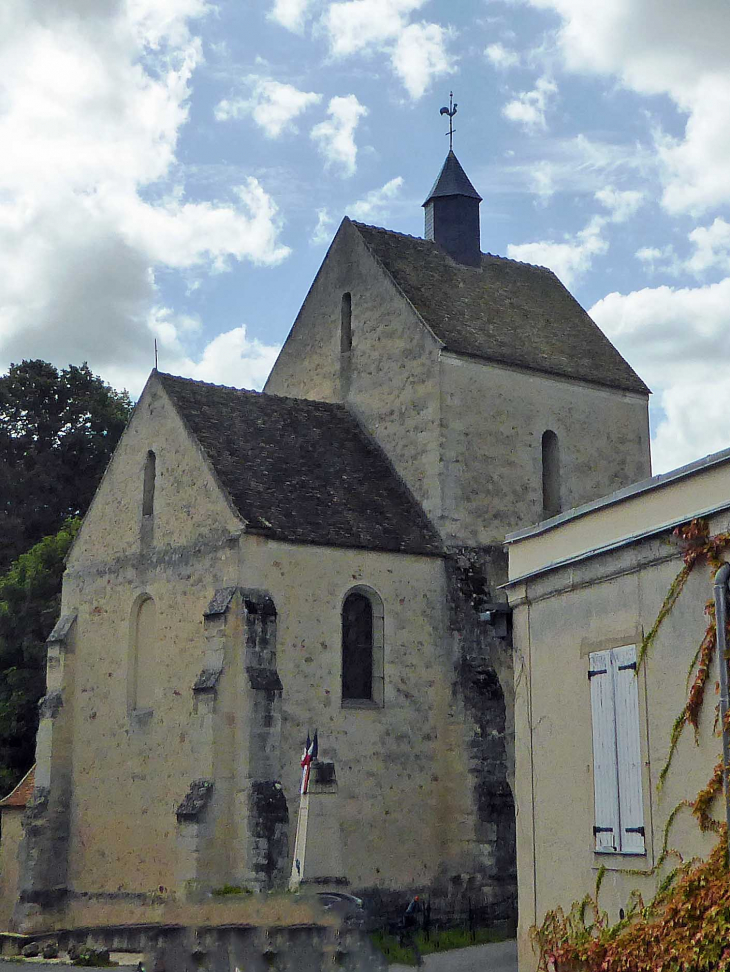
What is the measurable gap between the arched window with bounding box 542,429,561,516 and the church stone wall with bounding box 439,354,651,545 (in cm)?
12

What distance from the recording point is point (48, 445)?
4247 cm

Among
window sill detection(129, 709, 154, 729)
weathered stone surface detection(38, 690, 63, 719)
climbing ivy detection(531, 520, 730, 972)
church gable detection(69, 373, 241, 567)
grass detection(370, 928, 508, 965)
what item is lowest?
grass detection(370, 928, 508, 965)

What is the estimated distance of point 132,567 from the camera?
24.6 m

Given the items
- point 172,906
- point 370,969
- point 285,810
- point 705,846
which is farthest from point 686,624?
point 172,906

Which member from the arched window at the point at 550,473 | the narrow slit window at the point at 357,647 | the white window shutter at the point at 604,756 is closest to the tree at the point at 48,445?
the arched window at the point at 550,473

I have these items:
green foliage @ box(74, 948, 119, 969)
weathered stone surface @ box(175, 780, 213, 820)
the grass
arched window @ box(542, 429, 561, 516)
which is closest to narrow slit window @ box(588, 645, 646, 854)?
the grass

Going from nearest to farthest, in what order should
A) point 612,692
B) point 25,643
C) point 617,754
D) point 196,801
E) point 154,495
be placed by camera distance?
1. point 617,754
2. point 612,692
3. point 196,801
4. point 154,495
5. point 25,643

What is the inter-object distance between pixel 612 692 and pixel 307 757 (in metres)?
6.98

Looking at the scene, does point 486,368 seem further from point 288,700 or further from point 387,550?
point 288,700

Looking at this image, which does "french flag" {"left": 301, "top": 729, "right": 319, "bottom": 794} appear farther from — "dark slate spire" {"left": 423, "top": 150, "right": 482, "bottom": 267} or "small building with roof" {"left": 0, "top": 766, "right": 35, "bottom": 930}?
"dark slate spire" {"left": 423, "top": 150, "right": 482, "bottom": 267}

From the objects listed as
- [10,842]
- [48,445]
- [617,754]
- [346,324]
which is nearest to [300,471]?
[346,324]

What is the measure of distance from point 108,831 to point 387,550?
24.6 ft

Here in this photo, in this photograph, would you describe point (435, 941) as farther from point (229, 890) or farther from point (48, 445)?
point (48, 445)

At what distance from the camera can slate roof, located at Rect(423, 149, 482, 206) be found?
29516 millimetres
